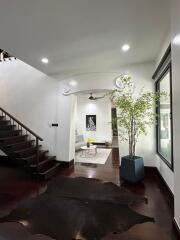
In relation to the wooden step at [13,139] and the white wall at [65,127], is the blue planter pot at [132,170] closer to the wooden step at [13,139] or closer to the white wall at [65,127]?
the white wall at [65,127]

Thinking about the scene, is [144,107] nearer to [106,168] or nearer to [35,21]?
[106,168]

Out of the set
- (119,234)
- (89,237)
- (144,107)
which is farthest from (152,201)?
(144,107)

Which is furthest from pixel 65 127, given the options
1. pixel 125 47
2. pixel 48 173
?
pixel 125 47

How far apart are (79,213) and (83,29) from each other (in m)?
3.20

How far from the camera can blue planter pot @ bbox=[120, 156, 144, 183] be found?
3.61 m

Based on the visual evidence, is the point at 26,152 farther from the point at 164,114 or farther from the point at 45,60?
the point at 164,114

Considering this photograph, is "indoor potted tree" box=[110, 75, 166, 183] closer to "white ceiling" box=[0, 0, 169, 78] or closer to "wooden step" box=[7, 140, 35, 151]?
"white ceiling" box=[0, 0, 169, 78]

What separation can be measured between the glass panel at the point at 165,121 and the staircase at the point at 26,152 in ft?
10.0

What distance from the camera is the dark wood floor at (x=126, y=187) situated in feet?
6.67

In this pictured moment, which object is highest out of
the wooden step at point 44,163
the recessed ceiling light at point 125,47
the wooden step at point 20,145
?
the recessed ceiling light at point 125,47

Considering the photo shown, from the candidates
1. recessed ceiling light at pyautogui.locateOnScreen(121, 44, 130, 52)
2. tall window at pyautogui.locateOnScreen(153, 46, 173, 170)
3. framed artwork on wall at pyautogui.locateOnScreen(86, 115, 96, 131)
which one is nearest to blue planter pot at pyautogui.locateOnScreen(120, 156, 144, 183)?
tall window at pyautogui.locateOnScreen(153, 46, 173, 170)

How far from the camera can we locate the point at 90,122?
1003 cm

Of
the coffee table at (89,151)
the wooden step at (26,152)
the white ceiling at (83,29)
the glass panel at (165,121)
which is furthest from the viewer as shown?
the coffee table at (89,151)

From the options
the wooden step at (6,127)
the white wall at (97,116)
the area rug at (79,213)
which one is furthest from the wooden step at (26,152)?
the white wall at (97,116)
